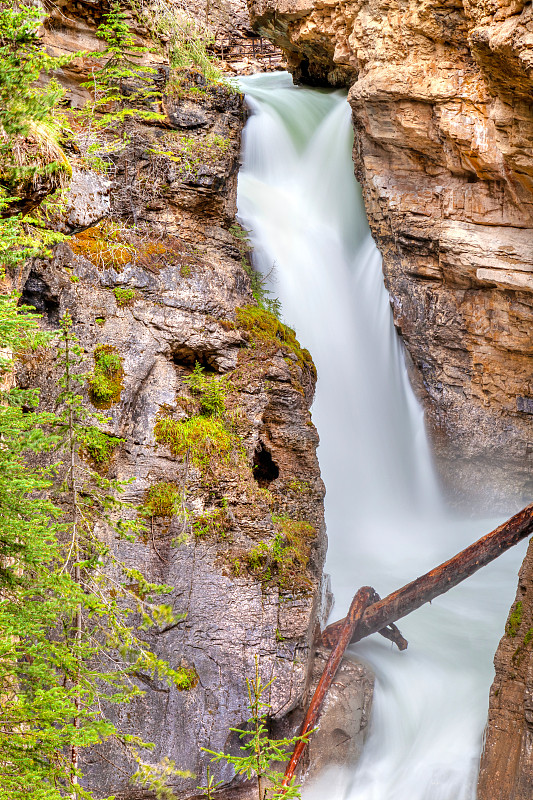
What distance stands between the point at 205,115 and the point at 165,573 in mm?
5765

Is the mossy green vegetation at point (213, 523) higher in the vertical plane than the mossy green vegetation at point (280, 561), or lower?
higher

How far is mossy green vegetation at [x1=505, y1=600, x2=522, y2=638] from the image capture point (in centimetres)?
711

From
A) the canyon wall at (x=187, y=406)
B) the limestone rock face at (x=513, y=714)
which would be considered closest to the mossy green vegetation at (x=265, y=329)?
the canyon wall at (x=187, y=406)

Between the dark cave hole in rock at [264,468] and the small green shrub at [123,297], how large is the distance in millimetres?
2126

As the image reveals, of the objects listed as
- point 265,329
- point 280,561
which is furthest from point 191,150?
point 280,561

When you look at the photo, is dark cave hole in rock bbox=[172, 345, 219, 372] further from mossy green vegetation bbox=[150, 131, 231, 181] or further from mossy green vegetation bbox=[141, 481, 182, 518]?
mossy green vegetation bbox=[150, 131, 231, 181]

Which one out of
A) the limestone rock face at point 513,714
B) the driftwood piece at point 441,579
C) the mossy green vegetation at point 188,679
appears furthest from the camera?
the driftwood piece at point 441,579

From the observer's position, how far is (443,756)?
24.5 ft

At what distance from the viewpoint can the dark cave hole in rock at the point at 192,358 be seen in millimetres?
7816

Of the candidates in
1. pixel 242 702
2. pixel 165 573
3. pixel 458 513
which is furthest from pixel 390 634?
pixel 458 513

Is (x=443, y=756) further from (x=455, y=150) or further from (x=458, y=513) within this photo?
(x=455, y=150)

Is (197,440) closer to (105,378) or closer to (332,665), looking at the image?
(105,378)

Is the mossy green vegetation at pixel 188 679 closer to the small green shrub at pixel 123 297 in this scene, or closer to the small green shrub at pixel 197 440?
the small green shrub at pixel 197 440

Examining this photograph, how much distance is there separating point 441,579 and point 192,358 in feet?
12.3
